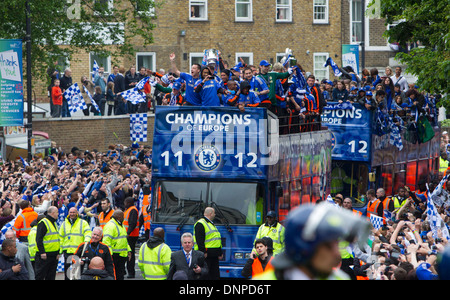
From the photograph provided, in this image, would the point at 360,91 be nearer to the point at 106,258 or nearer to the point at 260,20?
the point at 106,258

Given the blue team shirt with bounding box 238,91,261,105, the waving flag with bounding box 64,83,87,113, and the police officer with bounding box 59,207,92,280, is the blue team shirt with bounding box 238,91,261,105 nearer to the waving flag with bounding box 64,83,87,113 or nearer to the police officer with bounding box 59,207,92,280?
the police officer with bounding box 59,207,92,280

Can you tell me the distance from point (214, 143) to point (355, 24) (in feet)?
99.2

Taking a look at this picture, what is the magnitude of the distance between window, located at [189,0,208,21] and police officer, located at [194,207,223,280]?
27.5 meters

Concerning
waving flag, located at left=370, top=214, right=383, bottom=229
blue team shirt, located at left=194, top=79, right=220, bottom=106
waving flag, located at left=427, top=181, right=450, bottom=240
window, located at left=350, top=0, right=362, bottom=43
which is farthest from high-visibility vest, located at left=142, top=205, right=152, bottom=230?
window, located at left=350, top=0, right=362, bottom=43

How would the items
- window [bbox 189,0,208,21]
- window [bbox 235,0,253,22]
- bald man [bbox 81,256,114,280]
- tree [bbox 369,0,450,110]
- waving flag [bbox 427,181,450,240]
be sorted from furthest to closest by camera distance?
window [bbox 235,0,253,22] < window [bbox 189,0,208,21] < tree [bbox 369,0,450,110] < bald man [bbox 81,256,114,280] < waving flag [bbox 427,181,450,240]

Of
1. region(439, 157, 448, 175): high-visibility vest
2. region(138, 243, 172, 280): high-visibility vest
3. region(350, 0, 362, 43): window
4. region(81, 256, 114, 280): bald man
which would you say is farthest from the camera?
region(350, 0, 362, 43): window

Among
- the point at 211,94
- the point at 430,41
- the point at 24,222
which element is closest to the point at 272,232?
the point at 211,94

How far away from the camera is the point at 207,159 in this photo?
15.3 metres

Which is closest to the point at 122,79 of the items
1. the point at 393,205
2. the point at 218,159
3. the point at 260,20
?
the point at 260,20

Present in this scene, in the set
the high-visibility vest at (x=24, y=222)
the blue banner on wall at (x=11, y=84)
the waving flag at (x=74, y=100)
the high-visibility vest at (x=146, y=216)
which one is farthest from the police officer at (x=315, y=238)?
the waving flag at (x=74, y=100)

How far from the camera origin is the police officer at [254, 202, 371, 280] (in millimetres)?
3729

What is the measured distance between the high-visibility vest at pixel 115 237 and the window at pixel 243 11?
2802cm

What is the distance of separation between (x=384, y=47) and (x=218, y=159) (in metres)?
31.7

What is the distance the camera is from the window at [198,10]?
40969mm
